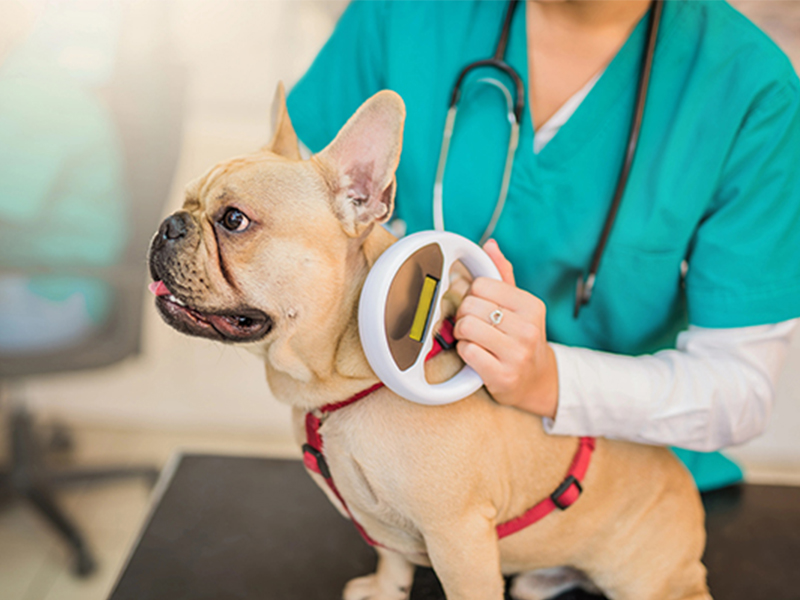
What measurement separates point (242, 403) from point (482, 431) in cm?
121

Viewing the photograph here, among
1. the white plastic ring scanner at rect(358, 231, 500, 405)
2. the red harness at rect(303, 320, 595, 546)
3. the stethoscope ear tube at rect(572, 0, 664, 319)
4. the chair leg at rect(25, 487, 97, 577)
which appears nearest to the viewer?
the white plastic ring scanner at rect(358, 231, 500, 405)

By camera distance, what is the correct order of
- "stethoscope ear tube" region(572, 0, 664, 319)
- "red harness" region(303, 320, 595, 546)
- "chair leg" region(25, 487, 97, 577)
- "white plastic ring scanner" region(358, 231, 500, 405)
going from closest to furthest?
"white plastic ring scanner" region(358, 231, 500, 405) → "red harness" region(303, 320, 595, 546) → "stethoscope ear tube" region(572, 0, 664, 319) → "chair leg" region(25, 487, 97, 577)

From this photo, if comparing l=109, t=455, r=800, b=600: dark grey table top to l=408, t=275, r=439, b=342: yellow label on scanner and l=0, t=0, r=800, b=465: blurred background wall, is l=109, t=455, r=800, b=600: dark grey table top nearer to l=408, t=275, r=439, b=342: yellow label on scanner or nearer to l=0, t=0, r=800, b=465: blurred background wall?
l=0, t=0, r=800, b=465: blurred background wall

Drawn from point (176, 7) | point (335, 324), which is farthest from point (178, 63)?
point (335, 324)

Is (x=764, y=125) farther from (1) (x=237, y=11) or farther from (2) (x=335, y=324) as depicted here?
(1) (x=237, y=11)

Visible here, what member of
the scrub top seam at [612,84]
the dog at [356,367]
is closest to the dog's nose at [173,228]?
the dog at [356,367]

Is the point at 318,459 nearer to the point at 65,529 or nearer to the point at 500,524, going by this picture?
the point at 500,524

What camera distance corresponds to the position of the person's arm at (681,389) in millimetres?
705

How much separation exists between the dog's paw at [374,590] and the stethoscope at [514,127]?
1.48 ft

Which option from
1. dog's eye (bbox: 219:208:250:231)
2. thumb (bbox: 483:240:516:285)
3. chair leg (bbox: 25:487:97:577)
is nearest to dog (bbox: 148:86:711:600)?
dog's eye (bbox: 219:208:250:231)

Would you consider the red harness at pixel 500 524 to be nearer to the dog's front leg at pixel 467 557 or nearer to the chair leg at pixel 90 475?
the dog's front leg at pixel 467 557

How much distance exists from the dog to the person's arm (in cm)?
5

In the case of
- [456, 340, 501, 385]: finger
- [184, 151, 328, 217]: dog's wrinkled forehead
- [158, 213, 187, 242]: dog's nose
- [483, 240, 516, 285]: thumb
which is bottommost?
[456, 340, 501, 385]: finger

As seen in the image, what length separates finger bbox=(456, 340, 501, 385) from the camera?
614mm
